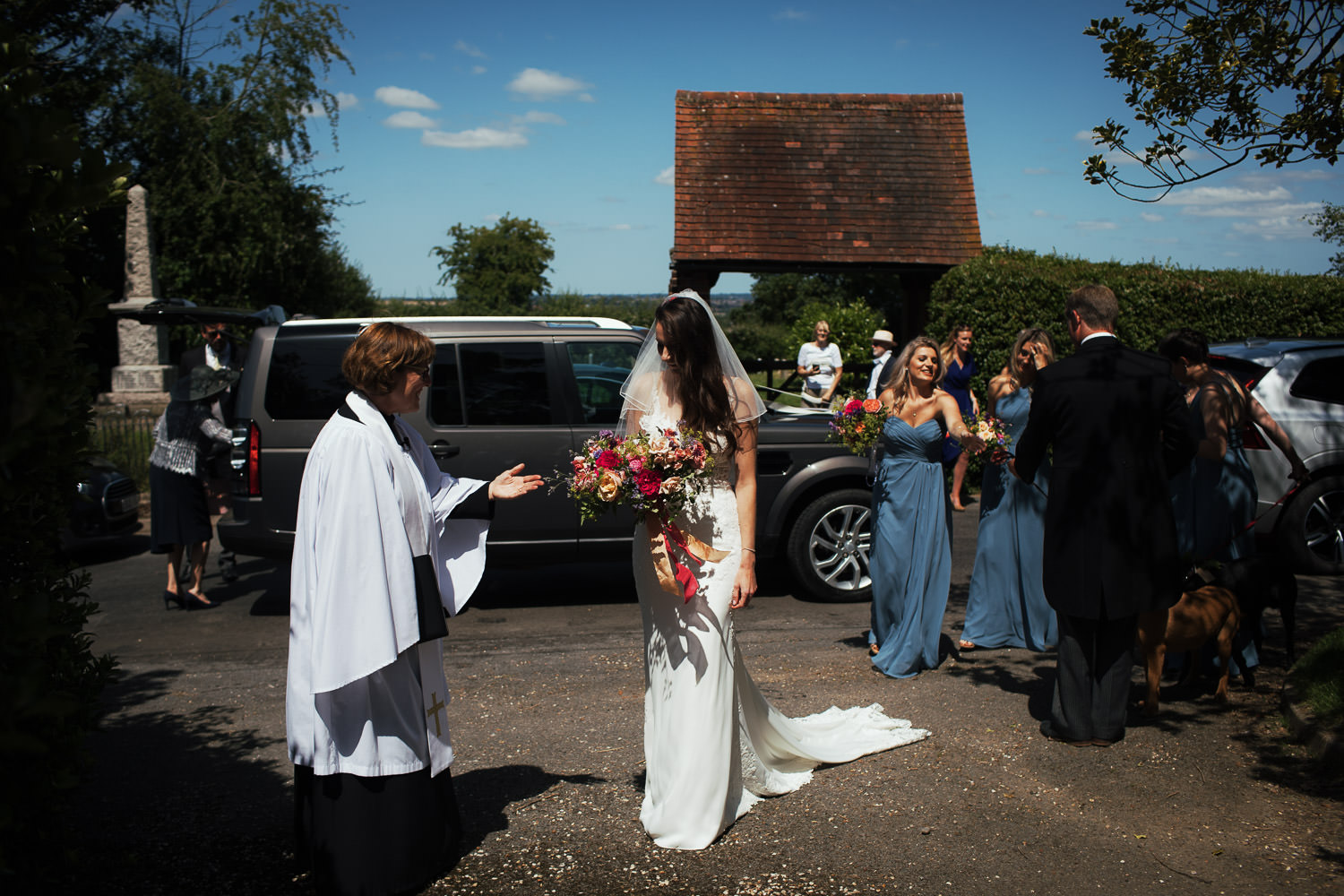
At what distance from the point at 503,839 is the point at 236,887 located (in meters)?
0.99

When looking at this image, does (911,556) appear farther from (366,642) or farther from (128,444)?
(128,444)

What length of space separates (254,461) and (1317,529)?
8.91m

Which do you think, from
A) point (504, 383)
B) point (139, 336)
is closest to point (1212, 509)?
point (504, 383)

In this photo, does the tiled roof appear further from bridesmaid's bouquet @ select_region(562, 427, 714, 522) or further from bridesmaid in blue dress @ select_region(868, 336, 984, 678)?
bridesmaid's bouquet @ select_region(562, 427, 714, 522)

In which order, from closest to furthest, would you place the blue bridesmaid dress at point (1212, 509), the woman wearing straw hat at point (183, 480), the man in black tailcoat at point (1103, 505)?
the man in black tailcoat at point (1103, 505) → the blue bridesmaid dress at point (1212, 509) → the woman wearing straw hat at point (183, 480)

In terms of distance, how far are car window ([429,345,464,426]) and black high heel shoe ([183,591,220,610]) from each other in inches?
99.1

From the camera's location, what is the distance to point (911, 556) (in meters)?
5.96

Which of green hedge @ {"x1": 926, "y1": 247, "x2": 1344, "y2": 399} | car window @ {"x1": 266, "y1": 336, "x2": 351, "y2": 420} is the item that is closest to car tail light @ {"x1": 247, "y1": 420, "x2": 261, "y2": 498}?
car window @ {"x1": 266, "y1": 336, "x2": 351, "y2": 420}

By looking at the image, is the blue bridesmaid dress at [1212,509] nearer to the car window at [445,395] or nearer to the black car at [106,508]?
the car window at [445,395]

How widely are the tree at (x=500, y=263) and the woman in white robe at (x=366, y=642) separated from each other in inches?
1548

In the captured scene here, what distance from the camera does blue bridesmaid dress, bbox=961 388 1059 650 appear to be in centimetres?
629

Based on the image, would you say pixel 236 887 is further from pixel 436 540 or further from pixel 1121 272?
pixel 1121 272

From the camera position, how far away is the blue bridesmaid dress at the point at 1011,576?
6.29m


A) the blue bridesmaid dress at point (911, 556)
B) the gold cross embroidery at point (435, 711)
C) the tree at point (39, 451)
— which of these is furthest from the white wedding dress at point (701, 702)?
the tree at point (39, 451)
